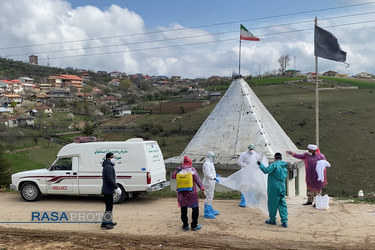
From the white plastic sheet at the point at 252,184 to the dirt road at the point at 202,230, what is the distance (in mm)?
350

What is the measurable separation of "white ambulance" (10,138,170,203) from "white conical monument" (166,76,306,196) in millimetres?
3592

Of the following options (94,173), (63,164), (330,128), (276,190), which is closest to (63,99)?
(330,128)

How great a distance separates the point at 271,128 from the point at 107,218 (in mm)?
9336

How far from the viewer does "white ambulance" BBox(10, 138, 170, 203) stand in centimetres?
1189

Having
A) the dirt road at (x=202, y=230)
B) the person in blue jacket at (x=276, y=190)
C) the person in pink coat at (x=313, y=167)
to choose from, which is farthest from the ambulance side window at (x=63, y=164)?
the person in pink coat at (x=313, y=167)

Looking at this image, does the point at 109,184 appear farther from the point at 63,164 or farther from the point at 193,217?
the point at 63,164

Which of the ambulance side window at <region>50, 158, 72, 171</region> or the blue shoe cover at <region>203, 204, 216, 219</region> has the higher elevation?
the ambulance side window at <region>50, 158, 72, 171</region>

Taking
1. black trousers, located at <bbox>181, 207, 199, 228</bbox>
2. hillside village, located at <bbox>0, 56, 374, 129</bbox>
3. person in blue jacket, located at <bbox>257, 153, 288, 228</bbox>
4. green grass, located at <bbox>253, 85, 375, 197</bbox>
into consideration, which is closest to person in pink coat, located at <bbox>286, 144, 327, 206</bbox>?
person in blue jacket, located at <bbox>257, 153, 288, 228</bbox>

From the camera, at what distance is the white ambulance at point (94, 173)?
39.0ft

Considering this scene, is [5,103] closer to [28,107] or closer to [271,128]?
[28,107]

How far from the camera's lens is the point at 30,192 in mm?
12594

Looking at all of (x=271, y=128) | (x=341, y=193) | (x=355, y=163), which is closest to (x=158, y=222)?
(x=271, y=128)

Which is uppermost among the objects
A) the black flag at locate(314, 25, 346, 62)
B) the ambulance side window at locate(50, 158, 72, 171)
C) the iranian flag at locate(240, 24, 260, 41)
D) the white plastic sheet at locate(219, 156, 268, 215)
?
the iranian flag at locate(240, 24, 260, 41)

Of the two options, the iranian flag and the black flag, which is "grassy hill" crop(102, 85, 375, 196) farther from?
the iranian flag
